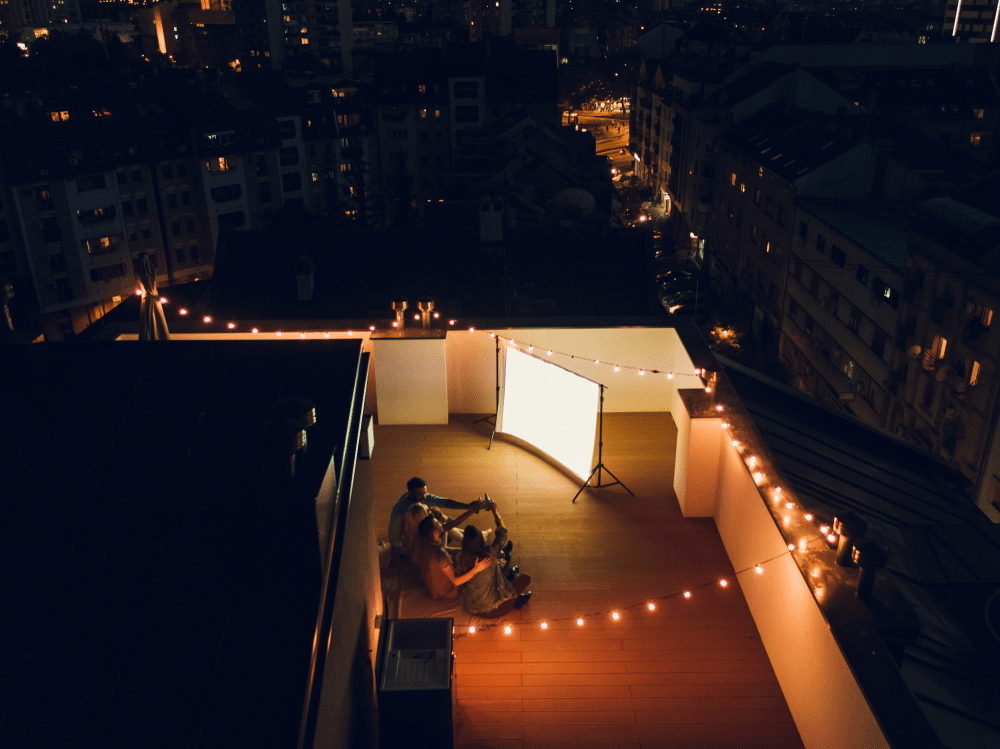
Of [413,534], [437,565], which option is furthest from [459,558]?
[413,534]

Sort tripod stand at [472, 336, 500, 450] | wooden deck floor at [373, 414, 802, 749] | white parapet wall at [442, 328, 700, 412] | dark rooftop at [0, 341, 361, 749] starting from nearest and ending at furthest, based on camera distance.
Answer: dark rooftop at [0, 341, 361, 749], wooden deck floor at [373, 414, 802, 749], tripod stand at [472, 336, 500, 450], white parapet wall at [442, 328, 700, 412]

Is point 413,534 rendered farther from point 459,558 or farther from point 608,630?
point 608,630

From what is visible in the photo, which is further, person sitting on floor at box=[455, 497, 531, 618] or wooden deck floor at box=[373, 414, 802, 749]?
person sitting on floor at box=[455, 497, 531, 618]

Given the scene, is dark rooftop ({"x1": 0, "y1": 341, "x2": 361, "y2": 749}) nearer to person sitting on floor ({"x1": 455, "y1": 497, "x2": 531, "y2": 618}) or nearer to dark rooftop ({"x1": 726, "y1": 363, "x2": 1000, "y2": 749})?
person sitting on floor ({"x1": 455, "y1": 497, "x2": 531, "y2": 618})

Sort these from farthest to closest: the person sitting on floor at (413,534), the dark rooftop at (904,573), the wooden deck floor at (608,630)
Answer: the person sitting on floor at (413,534) → the wooden deck floor at (608,630) → the dark rooftop at (904,573)

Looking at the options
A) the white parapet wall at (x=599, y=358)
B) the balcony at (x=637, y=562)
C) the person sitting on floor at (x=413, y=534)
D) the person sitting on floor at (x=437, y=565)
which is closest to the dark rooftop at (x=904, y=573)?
the balcony at (x=637, y=562)

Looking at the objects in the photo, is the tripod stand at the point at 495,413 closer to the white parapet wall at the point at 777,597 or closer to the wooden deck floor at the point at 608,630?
the wooden deck floor at the point at 608,630

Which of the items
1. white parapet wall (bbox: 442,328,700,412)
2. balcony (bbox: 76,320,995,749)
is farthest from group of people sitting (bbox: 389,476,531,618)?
white parapet wall (bbox: 442,328,700,412)

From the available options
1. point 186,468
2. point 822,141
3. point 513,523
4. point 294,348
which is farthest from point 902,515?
point 822,141
